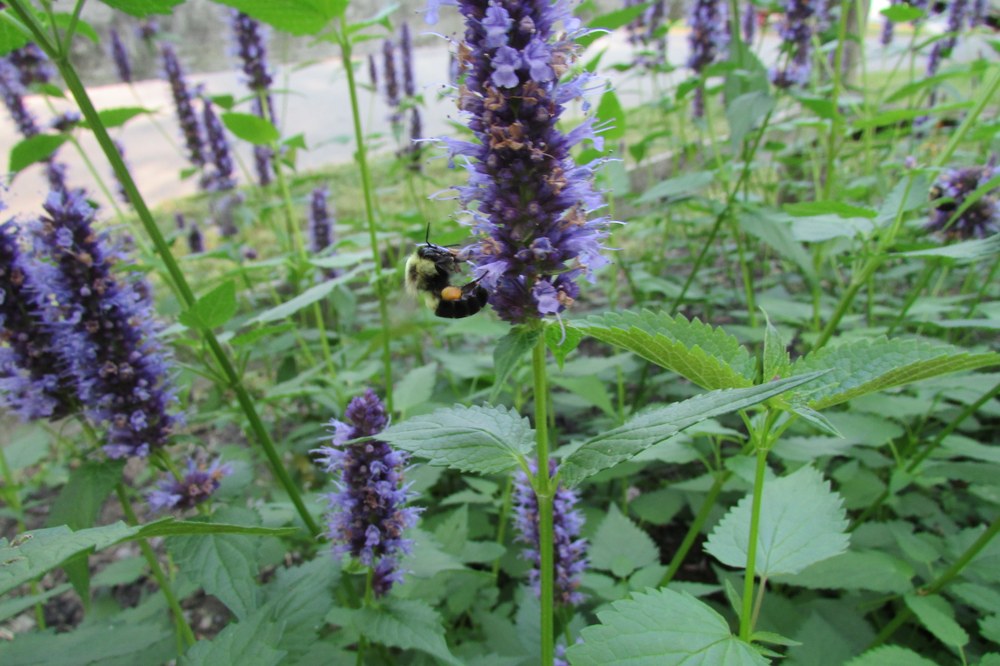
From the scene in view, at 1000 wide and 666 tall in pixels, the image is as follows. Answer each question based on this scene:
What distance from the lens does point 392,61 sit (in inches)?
221

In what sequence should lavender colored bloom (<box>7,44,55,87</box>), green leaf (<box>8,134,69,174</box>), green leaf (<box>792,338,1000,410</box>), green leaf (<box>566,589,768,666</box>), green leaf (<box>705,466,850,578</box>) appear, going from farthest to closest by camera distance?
1. lavender colored bloom (<box>7,44,55,87</box>)
2. green leaf (<box>8,134,69,174</box>)
3. green leaf (<box>705,466,850,578</box>)
4. green leaf (<box>566,589,768,666</box>)
5. green leaf (<box>792,338,1000,410</box>)

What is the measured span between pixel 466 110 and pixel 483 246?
0.30 m

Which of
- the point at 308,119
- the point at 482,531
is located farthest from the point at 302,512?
the point at 308,119

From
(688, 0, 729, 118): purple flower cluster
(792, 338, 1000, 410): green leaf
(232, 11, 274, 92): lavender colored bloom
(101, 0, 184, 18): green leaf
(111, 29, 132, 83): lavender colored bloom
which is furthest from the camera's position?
(111, 29, 132, 83): lavender colored bloom

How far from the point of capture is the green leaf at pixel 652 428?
107cm

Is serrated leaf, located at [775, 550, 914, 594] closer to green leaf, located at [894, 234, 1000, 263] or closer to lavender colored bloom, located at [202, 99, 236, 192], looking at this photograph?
green leaf, located at [894, 234, 1000, 263]

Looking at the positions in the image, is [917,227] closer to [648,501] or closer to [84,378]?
[648,501]

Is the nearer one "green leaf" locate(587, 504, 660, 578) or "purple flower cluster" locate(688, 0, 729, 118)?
"green leaf" locate(587, 504, 660, 578)

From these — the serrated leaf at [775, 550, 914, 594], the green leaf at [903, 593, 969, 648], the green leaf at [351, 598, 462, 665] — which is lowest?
the serrated leaf at [775, 550, 914, 594]

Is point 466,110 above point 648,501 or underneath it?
above

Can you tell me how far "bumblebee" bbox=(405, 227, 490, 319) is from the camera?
2.01 m

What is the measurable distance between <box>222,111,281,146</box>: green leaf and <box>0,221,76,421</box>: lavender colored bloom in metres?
1.01

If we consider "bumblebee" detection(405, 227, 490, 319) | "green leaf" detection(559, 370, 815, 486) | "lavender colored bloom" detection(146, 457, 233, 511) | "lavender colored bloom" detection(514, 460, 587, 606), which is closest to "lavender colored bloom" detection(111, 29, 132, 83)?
"lavender colored bloom" detection(146, 457, 233, 511)

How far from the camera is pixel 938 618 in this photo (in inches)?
76.2
